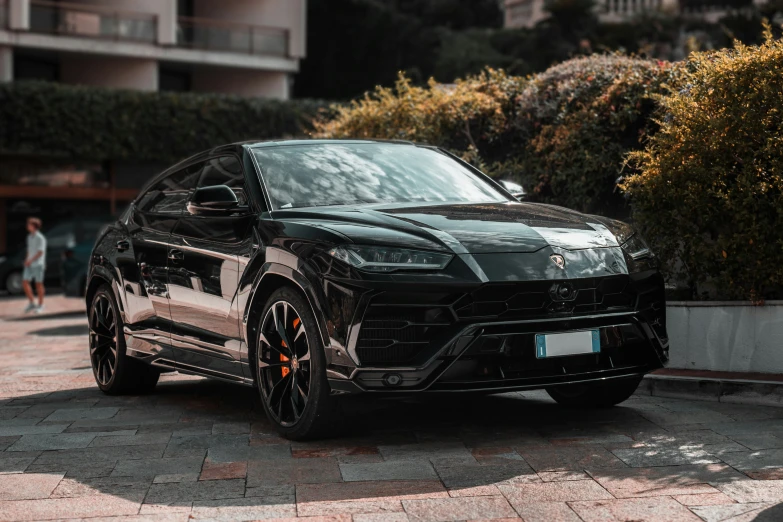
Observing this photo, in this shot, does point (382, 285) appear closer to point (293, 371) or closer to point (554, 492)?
point (293, 371)

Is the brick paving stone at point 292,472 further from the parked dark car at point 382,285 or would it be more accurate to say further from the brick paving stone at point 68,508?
the brick paving stone at point 68,508

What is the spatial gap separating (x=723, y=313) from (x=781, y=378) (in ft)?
2.13

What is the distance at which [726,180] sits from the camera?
25.9ft

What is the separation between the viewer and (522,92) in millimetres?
12312

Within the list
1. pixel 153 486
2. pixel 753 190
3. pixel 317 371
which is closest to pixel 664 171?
pixel 753 190

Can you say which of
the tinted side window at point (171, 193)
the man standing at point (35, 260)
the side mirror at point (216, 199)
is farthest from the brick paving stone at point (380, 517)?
the man standing at point (35, 260)

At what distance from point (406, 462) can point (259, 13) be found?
132ft

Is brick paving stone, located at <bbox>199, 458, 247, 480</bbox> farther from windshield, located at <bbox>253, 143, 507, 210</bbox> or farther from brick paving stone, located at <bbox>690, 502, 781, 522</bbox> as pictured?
brick paving stone, located at <bbox>690, 502, 781, 522</bbox>

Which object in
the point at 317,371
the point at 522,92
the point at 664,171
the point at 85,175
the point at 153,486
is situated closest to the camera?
the point at 153,486

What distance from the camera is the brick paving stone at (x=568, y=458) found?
5.59 m

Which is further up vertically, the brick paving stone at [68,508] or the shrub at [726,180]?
the shrub at [726,180]

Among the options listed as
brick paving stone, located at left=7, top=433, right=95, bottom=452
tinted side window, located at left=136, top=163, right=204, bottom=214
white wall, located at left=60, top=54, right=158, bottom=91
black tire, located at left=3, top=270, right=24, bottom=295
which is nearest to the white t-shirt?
black tire, located at left=3, top=270, right=24, bottom=295

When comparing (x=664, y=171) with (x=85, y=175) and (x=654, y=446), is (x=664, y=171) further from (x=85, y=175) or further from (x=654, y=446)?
(x=85, y=175)

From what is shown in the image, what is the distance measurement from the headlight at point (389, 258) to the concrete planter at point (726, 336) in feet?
9.68
